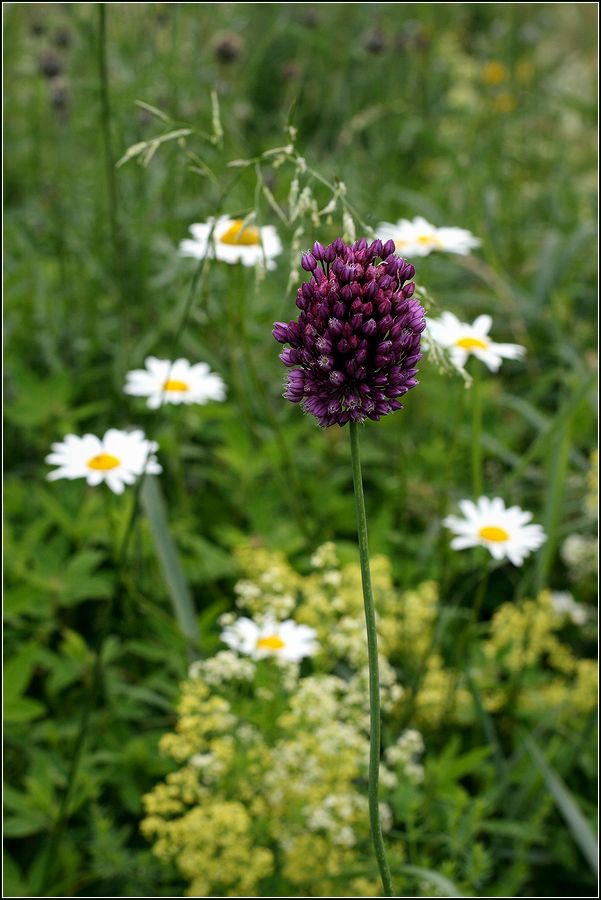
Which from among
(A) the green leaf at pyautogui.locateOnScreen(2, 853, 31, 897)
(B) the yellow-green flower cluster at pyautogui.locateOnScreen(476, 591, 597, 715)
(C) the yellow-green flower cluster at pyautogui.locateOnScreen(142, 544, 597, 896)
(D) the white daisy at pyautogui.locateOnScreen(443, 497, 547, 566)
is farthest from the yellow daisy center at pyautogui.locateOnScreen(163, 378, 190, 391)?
(A) the green leaf at pyautogui.locateOnScreen(2, 853, 31, 897)

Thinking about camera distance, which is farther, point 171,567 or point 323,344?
point 171,567

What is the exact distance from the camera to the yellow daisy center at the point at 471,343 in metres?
2.07

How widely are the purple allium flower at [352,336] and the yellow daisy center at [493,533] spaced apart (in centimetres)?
93

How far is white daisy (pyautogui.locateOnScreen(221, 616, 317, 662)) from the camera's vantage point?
184 centimetres

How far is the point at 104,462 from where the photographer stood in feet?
6.61

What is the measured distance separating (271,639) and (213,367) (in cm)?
130

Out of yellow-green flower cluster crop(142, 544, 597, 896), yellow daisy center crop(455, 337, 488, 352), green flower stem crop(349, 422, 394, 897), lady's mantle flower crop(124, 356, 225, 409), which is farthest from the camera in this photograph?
lady's mantle flower crop(124, 356, 225, 409)

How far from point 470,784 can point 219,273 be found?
6.51 feet

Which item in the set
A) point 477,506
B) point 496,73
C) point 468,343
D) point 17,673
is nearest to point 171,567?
point 17,673

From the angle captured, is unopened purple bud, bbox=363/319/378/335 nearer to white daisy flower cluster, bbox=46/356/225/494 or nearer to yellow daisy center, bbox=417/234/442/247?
white daisy flower cluster, bbox=46/356/225/494

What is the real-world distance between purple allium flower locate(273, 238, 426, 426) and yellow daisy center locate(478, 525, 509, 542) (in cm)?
93

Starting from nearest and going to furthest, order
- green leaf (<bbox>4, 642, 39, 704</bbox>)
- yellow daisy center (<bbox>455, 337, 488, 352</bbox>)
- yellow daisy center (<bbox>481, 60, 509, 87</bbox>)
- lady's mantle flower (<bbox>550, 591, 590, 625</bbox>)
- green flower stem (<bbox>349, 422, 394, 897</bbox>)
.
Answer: green flower stem (<bbox>349, 422, 394, 897</bbox>) → green leaf (<bbox>4, 642, 39, 704</bbox>) → yellow daisy center (<bbox>455, 337, 488, 352</bbox>) → lady's mantle flower (<bbox>550, 591, 590, 625</bbox>) → yellow daisy center (<bbox>481, 60, 509, 87</bbox>)

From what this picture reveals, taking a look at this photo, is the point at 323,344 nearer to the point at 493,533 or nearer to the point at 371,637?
the point at 371,637

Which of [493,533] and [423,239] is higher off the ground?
[423,239]
